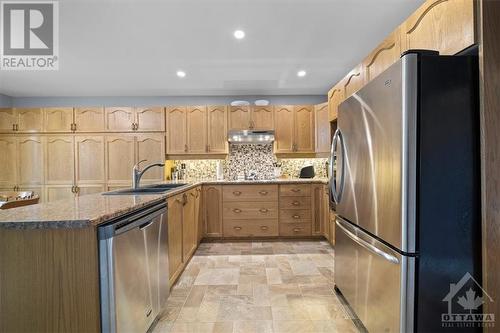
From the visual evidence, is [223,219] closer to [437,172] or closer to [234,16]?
[234,16]

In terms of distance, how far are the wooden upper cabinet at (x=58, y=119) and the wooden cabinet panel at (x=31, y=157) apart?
277 mm

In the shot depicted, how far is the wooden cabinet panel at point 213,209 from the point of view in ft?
12.5

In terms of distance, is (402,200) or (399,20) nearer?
(402,200)

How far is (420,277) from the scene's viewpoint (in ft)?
3.92

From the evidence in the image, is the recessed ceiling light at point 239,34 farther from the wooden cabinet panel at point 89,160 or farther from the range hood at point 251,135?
the wooden cabinet panel at point 89,160

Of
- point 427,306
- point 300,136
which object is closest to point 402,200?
point 427,306

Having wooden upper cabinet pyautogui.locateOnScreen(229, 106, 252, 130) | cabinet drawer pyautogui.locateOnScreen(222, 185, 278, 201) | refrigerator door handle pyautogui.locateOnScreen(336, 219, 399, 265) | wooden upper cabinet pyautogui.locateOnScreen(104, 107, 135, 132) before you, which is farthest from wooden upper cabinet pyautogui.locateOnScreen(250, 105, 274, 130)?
refrigerator door handle pyautogui.locateOnScreen(336, 219, 399, 265)

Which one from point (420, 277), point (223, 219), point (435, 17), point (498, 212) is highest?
point (435, 17)

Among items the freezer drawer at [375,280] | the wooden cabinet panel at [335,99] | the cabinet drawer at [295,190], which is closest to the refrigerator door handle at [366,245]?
the freezer drawer at [375,280]

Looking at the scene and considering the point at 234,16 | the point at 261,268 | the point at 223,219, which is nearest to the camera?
the point at 234,16

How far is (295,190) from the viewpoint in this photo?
384 cm

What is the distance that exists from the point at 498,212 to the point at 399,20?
2.09m

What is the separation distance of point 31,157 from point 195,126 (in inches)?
109

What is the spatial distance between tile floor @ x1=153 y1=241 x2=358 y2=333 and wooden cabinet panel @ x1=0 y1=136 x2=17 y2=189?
3529 mm
